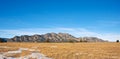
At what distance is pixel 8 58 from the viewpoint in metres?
34.6

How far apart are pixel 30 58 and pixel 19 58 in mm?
2095

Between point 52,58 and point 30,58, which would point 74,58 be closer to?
point 52,58

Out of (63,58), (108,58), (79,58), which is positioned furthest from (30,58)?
(108,58)

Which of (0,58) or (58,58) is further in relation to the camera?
(58,58)

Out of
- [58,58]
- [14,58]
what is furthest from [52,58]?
[14,58]

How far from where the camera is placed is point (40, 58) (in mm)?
35156

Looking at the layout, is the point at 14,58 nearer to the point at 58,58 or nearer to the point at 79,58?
the point at 58,58

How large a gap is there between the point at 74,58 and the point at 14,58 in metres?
11.7

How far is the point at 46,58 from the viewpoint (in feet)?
115

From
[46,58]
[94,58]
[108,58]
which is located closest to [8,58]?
[46,58]

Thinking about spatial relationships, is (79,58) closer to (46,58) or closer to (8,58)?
(46,58)

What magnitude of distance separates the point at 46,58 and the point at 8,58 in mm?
7270

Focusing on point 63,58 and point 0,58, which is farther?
point 63,58

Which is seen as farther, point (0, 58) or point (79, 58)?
point (79, 58)
